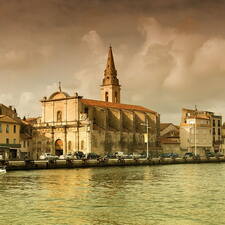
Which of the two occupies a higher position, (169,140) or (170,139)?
(170,139)

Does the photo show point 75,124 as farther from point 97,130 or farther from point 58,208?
point 58,208

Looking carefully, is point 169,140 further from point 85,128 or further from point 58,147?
point 58,147

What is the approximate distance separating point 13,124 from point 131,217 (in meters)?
64.5

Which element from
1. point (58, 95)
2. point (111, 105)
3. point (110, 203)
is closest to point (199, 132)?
point (111, 105)

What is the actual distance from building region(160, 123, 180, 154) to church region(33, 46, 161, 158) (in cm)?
475

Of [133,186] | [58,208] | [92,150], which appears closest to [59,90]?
[92,150]

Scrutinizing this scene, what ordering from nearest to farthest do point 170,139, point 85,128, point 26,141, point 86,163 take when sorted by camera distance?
point 86,163 < point 85,128 < point 26,141 < point 170,139

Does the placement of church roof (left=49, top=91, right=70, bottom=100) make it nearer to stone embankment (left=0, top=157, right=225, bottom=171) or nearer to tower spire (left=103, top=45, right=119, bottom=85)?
stone embankment (left=0, top=157, right=225, bottom=171)

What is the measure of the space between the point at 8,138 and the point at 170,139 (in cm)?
4989

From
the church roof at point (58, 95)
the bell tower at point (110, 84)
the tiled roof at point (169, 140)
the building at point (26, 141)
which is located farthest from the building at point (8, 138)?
the bell tower at point (110, 84)

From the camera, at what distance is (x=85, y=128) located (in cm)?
9925

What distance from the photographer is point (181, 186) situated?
4356cm

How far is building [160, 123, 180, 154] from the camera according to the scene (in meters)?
120

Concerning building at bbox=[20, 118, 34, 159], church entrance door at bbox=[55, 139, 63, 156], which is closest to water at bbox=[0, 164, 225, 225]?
building at bbox=[20, 118, 34, 159]
